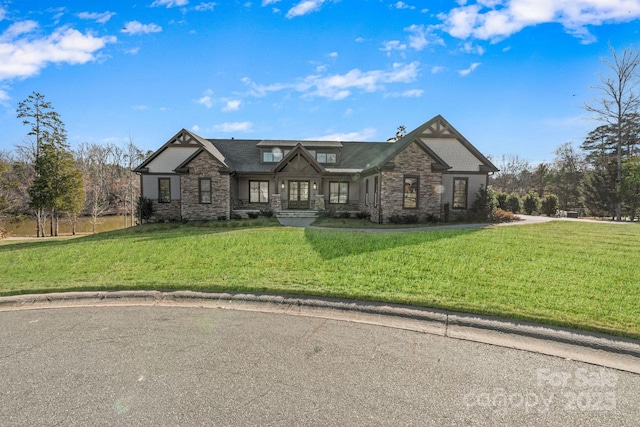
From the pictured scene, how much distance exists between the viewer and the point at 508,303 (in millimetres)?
5176

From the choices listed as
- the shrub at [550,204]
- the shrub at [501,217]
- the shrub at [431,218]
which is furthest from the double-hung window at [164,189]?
the shrub at [550,204]

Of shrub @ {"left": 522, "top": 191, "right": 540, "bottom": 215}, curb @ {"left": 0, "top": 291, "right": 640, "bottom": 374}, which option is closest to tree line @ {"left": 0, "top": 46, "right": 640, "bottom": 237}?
shrub @ {"left": 522, "top": 191, "right": 540, "bottom": 215}

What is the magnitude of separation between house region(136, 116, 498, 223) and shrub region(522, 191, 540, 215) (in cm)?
906

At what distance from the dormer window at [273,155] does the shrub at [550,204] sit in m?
21.6

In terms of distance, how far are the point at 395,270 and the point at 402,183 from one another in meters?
11.3

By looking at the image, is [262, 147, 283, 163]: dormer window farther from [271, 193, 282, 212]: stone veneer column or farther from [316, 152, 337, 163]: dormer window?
[271, 193, 282, 212]: stone veneer column

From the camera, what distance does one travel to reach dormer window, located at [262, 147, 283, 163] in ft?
78.1

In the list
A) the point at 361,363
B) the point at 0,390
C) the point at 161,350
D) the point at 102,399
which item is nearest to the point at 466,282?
the point at 361,363

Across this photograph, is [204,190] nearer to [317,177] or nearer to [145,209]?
[145,209]

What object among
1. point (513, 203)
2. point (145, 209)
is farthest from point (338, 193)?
point (513, 203)

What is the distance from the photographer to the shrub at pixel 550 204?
2542 cm

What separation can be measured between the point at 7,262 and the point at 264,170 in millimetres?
14789

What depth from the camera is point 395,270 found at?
7062mm

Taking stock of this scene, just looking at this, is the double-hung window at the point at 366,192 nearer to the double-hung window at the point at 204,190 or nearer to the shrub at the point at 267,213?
the shrub at the point at 267,213
